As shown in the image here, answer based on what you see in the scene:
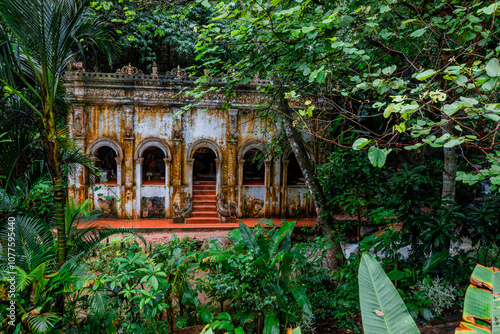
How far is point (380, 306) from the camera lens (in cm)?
165

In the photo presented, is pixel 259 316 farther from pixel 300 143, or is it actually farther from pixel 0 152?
pixel 0 152

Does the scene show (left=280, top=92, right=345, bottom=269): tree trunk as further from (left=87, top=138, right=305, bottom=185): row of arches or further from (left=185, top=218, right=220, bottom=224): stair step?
(left=185, top=218, right=220, bottom=224): stair step

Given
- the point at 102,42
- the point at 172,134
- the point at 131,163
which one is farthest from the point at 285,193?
the point at 102,42

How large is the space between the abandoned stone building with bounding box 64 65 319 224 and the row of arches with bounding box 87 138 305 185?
0.17 feet

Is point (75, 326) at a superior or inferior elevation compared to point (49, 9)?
inferior

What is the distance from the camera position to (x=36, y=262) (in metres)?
3.28

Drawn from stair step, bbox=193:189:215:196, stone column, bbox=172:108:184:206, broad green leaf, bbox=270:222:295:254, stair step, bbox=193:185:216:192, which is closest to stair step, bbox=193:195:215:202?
stair step, bbox=193:189:215:196

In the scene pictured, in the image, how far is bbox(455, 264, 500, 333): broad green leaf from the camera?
1611 mm

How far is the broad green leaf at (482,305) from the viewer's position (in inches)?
63.4

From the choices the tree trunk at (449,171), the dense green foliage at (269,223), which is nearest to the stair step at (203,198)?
the dense green foliage at (269,223)

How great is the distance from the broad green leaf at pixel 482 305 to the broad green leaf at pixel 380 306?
0.29 m

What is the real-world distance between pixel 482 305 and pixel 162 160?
12.3 metres

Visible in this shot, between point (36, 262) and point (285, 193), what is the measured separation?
8.32 meters

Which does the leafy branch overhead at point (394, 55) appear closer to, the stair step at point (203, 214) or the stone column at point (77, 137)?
the stair step at point (203, 214)
